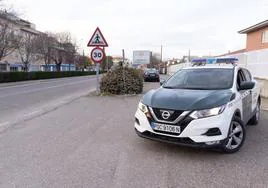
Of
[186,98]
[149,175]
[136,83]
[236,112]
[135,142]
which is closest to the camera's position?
[149,175]

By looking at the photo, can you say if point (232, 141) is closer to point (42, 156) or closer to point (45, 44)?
point (42, 156)

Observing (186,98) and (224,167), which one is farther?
(186,98)

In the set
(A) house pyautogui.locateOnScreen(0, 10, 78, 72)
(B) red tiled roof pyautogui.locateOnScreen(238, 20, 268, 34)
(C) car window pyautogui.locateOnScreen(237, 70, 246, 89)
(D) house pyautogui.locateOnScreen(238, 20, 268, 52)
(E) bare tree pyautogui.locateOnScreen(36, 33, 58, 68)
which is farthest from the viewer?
(E) bare tree pyautogui.locateOnScreen(36, 33, 58, 68)

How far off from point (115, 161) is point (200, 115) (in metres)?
1.56

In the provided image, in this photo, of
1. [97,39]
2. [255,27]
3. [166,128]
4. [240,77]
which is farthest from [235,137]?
[255,27]

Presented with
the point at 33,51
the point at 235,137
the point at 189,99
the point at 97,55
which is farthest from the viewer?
the point at 33,51

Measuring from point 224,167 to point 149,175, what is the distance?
1190 millimetres

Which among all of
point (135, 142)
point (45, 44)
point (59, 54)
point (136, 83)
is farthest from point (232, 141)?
point (59, 54)

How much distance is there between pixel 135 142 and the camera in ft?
15.0

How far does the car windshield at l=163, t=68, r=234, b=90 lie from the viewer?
15.1 feet

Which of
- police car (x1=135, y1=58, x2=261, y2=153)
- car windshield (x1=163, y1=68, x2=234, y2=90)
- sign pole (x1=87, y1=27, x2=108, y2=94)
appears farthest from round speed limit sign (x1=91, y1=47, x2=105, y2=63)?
police car (x1=135, y1=58, x2=261, y2=153)

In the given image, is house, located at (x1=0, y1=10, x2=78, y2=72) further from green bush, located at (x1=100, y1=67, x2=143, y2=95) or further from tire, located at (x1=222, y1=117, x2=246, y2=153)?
tire, located at (x1=222, y1=117, x2=246, y2=153)

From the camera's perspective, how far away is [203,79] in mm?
4934

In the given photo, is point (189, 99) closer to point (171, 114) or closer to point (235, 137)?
point (171, 114)
